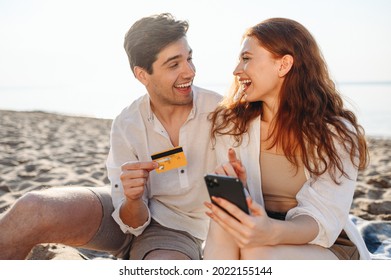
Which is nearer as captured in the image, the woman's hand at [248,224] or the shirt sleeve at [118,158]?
the woman's hand at [248,224]

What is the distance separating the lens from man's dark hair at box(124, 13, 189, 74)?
8.00 feet

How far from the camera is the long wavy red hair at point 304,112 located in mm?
1933

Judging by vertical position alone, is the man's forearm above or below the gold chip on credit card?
below

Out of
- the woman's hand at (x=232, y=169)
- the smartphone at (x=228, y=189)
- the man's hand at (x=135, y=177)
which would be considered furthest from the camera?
the man's hand at (x=135, y=177)

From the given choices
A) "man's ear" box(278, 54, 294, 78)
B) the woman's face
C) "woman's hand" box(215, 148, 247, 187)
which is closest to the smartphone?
"woman's hand" box(215, 148, 247, 187)

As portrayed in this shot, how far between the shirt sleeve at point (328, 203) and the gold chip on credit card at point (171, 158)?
0.56 meters

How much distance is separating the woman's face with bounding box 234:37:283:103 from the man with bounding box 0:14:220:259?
327 mm

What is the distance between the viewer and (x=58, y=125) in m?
7.53

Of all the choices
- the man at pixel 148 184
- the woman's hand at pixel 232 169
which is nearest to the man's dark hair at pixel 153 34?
the man at pixel 148 184

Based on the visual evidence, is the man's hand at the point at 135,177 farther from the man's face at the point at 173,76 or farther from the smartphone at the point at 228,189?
the man's face at the point at 173,76

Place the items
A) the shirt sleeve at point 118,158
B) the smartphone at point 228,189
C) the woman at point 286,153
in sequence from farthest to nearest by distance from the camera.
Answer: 1. the shirt sleeve at point 118,158
2. the woman at point 286,153
3. the smartphone at point 228,189

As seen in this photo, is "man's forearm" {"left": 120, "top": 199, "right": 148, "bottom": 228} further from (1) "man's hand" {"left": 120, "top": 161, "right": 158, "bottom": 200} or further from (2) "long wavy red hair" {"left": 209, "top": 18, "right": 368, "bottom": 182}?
(2) "long wavy red hair" {"left": 209, "top": 18, "right": 368, "bottom": 182}
